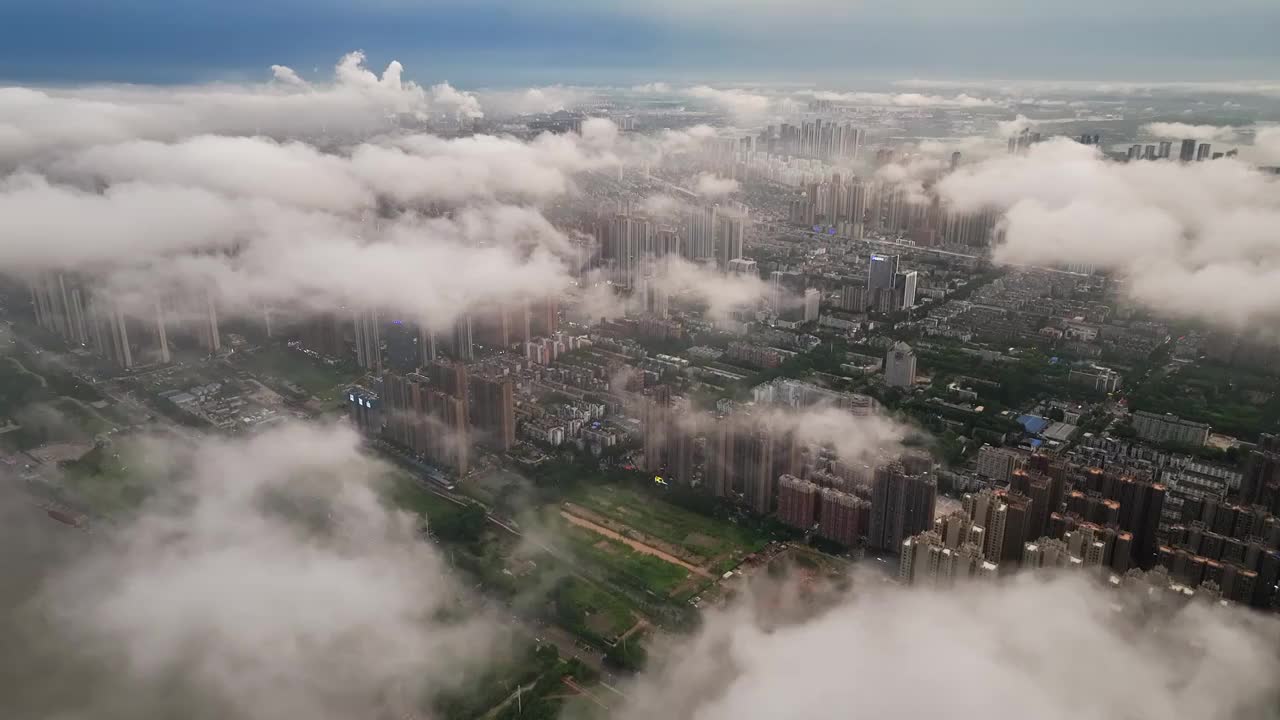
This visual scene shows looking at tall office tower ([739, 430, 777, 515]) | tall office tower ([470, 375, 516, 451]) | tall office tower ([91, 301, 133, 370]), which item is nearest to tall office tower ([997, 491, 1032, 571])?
tall office tower ([739, 430, 777, 515])

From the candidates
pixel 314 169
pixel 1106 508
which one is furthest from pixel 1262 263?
pixel 314 169

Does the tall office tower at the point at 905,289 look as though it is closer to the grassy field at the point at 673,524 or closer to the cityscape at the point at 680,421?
the cityscape at the point at 680,421

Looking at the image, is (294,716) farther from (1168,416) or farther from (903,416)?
(1168,416)

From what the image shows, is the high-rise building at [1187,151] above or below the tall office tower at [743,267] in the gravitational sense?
above

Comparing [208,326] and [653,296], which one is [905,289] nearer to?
[653,296]

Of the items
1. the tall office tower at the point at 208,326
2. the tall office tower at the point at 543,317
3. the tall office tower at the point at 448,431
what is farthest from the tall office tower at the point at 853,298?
the tall office tower at the point at 208,326
